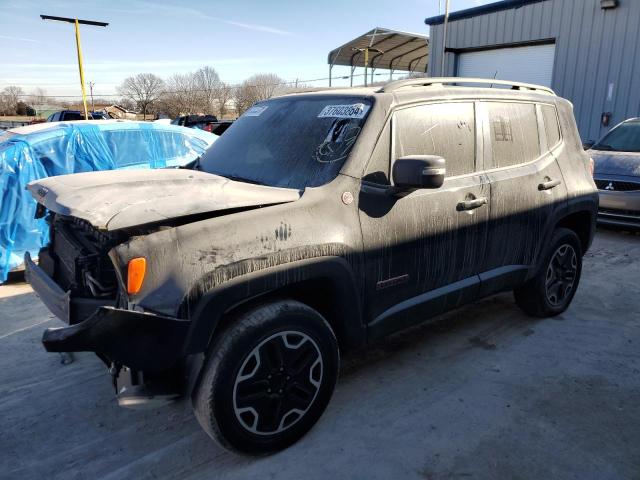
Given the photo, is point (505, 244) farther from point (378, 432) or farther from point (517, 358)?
point (378, 432)

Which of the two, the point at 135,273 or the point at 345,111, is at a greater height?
the point at 345,111

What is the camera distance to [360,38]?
1933 cm

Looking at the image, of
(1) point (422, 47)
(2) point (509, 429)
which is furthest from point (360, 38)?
(2) point (509, 429)

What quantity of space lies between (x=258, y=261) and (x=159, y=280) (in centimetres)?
46

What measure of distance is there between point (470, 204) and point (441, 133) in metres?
0.51

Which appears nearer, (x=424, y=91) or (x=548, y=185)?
(x=424, y=91)

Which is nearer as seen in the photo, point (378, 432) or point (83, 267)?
point (83, 267)

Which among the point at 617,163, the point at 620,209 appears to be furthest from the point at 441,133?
the point at 617,163

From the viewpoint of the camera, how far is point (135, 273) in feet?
6.97

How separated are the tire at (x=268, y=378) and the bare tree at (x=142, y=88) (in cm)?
5420

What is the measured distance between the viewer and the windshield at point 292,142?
9.33ft

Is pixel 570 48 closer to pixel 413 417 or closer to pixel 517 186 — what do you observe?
pixel 517 186

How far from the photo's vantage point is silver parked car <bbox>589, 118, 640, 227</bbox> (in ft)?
23.2

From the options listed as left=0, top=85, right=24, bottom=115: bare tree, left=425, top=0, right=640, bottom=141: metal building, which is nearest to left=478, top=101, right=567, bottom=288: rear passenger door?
left=425, top=0, right=640, bottom=141: metal building
